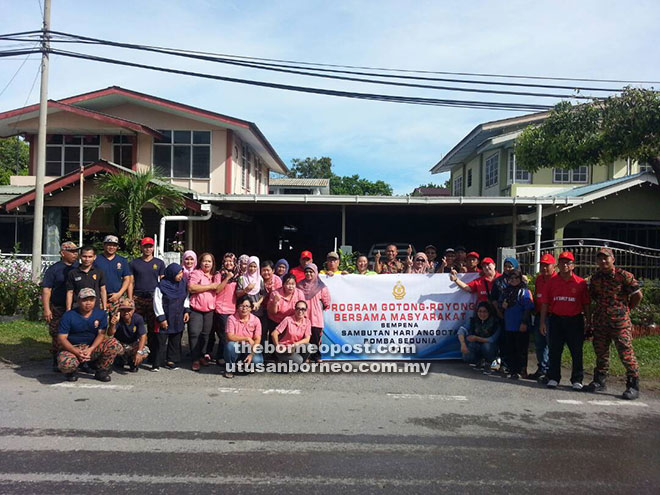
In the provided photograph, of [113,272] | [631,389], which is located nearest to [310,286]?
[113,272]

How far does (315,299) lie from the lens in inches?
294

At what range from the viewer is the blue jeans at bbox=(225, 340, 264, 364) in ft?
22.7

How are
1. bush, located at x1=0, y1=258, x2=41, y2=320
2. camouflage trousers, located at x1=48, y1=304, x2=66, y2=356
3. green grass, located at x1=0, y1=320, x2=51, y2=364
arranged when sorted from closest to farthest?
camouflage trousers, located at x1=48, y1=304, x2=66, y2=356 → green grass, located at x1=0, y1=320, x2=51, y2=364 → bush, located at x1=0, y1=258, x2=41, y2=320

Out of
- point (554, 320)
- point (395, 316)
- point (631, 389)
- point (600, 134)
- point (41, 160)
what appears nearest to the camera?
point (631, 389)

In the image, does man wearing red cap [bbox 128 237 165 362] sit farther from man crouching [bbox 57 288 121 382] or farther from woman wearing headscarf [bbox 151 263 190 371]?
man crouching [bbox 57 288 121 382]

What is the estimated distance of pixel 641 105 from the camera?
890cm

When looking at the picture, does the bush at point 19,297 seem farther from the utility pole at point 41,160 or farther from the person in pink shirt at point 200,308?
the person in pink shirt at point 200,308

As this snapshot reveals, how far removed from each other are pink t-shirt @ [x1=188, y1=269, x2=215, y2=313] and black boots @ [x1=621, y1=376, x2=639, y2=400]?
542cm

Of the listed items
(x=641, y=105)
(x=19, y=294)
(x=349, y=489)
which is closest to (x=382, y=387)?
(x=349, y=489)

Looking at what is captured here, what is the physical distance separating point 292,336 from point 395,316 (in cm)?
168

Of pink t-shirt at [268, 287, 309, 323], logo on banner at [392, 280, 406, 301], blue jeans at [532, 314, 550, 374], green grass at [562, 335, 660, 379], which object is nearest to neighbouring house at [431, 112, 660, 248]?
green grass at [562, 335, 660, 379]

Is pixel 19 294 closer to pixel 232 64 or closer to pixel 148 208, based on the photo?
pixel 148 208

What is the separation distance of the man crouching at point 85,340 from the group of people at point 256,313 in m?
0.01

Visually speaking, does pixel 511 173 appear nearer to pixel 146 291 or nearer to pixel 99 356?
pixel 146 291
